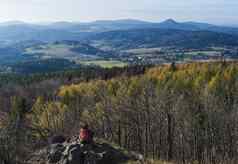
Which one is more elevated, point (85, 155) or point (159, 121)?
point (85, 155)

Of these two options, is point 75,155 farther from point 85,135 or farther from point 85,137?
point 85,135

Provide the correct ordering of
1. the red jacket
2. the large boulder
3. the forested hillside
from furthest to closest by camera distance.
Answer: the forested hillside → the red jacket → the large boulder

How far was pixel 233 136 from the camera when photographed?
55.7 metres

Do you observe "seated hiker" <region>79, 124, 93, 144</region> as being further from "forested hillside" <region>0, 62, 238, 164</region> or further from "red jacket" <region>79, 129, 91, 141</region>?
"forested hillside" <region>0, 62, 238, 164</region>

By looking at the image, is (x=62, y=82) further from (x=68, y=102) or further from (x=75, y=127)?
(x=75, y=127)

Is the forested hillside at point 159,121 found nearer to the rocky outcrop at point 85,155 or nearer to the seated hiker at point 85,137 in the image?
the rocky outcrop at point 85,155

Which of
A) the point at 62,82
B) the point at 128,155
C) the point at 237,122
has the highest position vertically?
the point at 128,155

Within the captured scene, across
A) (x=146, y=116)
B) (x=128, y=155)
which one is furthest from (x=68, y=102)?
(x=128, y=155)

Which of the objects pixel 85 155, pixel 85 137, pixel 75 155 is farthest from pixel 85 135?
pixel 75 155

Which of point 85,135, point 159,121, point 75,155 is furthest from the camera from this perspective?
point 159,121

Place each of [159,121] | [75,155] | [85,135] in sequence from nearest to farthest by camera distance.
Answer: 1. [75,155]
2. [85,135]
3. [159,121]

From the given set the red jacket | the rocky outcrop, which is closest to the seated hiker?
the red jacket

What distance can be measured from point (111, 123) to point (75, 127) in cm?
603

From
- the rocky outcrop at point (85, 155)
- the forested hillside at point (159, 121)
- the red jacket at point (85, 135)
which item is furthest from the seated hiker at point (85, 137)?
the forested hillside at point (159, 121)
